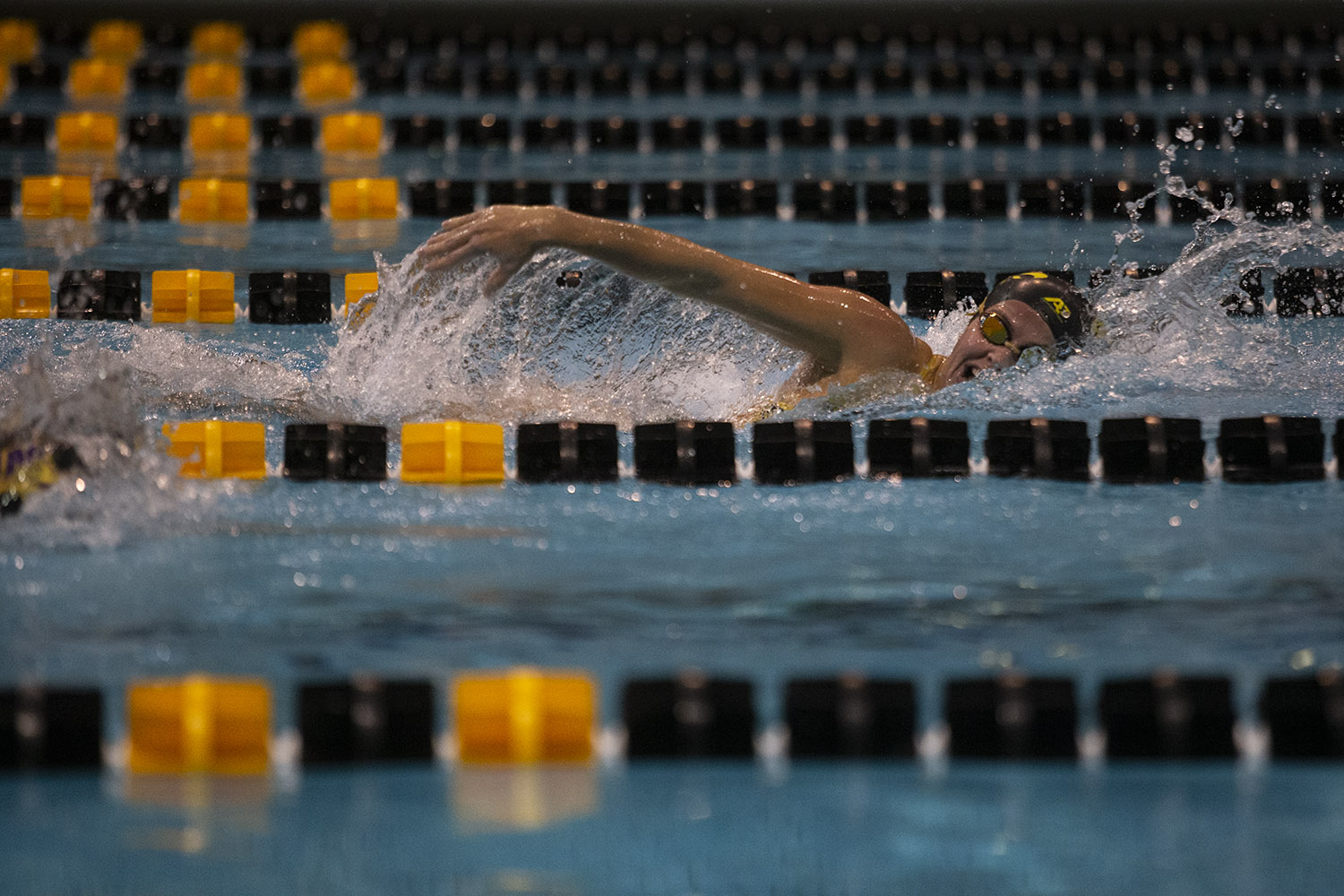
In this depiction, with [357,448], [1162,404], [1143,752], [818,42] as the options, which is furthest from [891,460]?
[818,42]

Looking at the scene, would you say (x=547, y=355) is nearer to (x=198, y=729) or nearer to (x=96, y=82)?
(x=198, y=729)

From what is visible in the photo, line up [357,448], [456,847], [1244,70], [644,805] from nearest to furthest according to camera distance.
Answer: [456,847] → [644,805] → [357,448] → [1244,70]

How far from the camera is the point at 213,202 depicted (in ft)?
18.7

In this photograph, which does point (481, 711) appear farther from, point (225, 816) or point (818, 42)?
point (818, 42)

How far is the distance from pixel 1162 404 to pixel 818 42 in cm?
347

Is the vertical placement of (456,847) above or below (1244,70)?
below

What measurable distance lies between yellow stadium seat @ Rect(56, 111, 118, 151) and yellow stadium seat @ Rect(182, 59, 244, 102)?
44 cm

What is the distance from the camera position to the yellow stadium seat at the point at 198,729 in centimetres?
216

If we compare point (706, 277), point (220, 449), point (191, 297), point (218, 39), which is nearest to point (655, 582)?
point (706, 277)

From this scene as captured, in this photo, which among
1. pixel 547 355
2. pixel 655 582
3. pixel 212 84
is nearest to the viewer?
pixel 655 582

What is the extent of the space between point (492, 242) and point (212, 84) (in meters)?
3.90

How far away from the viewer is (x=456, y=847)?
1.91 m

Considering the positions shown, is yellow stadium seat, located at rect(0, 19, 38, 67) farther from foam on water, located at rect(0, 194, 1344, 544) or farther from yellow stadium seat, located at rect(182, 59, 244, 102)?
foam on water, located at rect(0, 194, 1344, 544)

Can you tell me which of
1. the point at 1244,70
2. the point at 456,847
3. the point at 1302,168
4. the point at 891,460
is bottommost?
the point at 456,847
